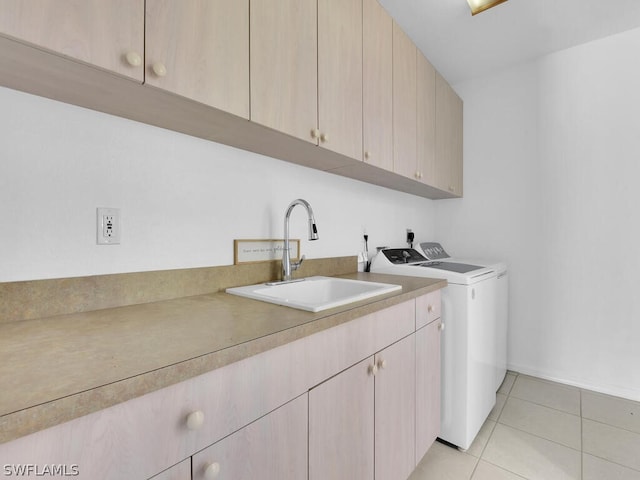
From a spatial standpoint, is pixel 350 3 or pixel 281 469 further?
pixel 350 3

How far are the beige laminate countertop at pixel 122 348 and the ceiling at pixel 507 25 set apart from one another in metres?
1.96

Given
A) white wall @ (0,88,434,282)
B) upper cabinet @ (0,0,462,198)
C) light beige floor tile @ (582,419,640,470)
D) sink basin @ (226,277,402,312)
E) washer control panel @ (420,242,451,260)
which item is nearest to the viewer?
upper cabinet @ (0,0,462,198)

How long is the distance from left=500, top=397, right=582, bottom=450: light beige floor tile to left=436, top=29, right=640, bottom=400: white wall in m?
0.54

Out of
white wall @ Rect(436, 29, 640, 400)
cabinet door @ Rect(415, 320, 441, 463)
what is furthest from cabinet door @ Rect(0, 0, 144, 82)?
white wall @ Rect(436, 29, 640, 400)

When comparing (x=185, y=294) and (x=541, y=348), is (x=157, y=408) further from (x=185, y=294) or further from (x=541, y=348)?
(x=541, y=348)

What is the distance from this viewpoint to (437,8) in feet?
6.10

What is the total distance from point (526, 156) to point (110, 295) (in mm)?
2933

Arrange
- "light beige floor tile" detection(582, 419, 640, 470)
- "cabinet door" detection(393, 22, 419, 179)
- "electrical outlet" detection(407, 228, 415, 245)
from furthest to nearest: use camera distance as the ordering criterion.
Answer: "electrical outlet" detection(407, 228, 415, 245), "cabinet door" detection(393, 22, 419, 179), "light beige floor tile" detection(582, 419, 640, 470)

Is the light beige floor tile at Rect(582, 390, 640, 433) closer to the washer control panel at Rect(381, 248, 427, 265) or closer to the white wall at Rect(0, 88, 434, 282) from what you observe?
the washer control panel at Rect(381, 248, 427, 265)

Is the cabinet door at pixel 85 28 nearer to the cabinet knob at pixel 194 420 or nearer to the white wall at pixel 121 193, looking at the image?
the white wall at pixel 121 193

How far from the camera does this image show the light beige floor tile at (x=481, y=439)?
1631mm

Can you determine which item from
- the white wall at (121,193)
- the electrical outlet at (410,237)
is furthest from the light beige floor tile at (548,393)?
the white wall at (121,193)

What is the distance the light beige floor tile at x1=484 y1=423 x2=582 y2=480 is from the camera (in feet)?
4.84

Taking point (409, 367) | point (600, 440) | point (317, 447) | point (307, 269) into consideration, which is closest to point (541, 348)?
point (600, 440)
